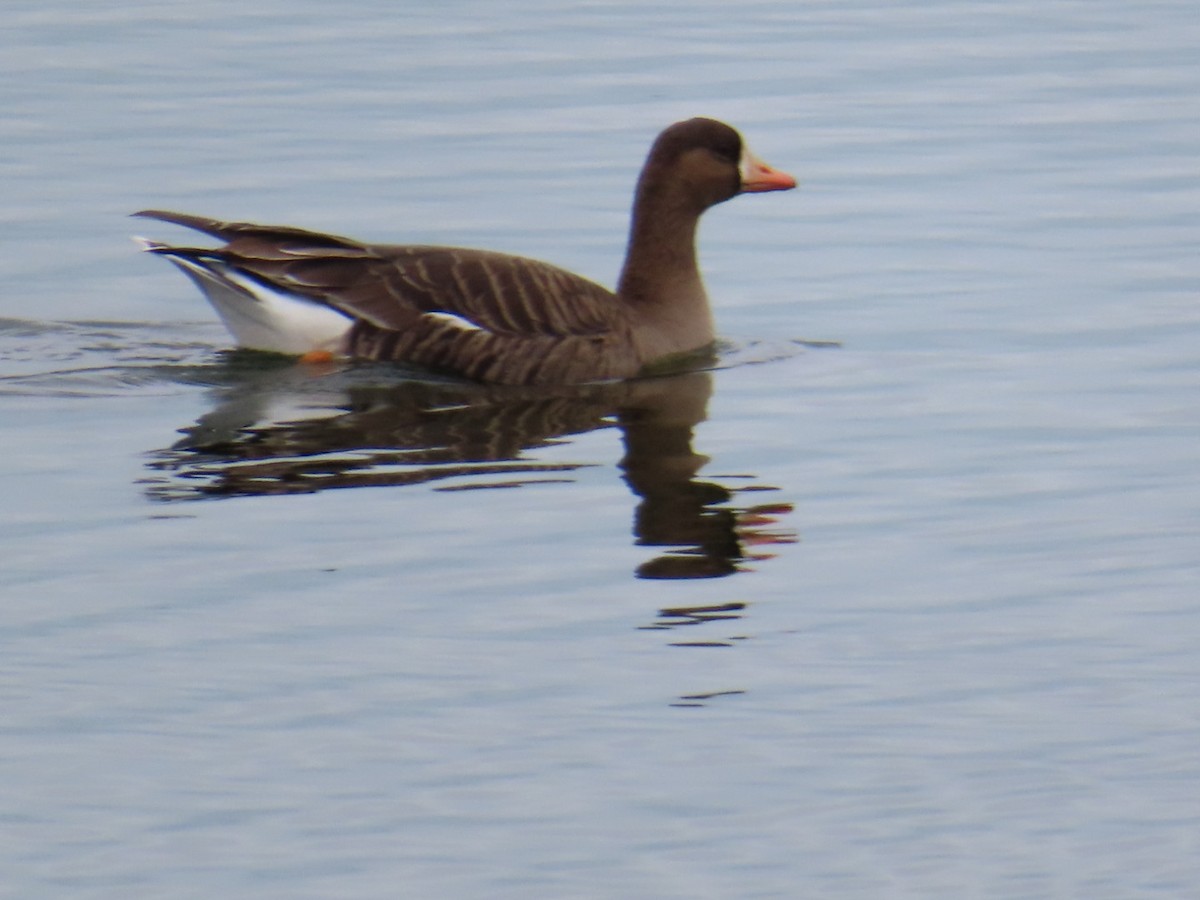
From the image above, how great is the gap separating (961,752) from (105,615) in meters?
2.71

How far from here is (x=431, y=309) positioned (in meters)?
12.2

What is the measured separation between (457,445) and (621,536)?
160 centimetres

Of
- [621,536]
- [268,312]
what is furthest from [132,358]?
[621,536]

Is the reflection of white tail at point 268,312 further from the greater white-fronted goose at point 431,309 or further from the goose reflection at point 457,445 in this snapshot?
the goose reflection at point 457,445

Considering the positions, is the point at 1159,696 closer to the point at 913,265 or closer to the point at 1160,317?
the point at 1160,317

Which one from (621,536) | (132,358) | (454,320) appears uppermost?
(454,320)

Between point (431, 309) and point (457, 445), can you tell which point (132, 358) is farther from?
point (457, 445)

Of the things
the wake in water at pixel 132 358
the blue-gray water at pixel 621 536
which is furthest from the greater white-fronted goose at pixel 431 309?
the blue-gray water at pixel 621 536

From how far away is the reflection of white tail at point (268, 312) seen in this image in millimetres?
12039

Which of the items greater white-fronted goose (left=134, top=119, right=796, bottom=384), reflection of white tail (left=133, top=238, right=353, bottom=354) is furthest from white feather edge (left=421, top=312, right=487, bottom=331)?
reflection of white tail (left=133, top=238, right=353, bottom=354)

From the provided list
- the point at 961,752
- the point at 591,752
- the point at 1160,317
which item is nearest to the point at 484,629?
the point at 591,752

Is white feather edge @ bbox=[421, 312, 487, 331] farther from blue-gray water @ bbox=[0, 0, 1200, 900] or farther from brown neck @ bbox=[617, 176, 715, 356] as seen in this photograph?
brown neck @ bbox=[617, 176, 715, 356]

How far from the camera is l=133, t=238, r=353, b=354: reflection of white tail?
12.0m

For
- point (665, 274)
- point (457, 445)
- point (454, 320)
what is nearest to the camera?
point (457, 445)
